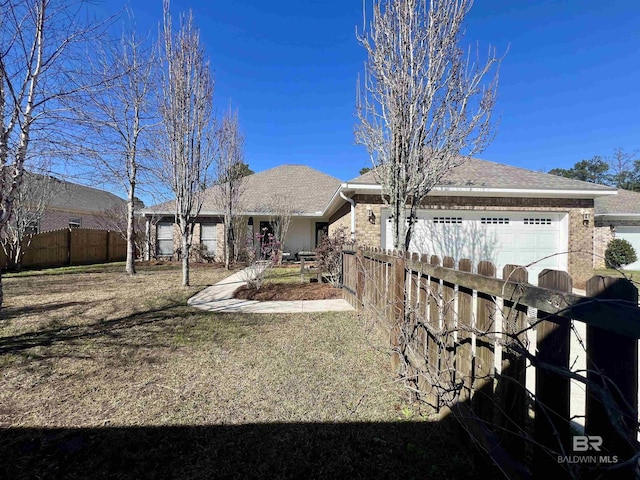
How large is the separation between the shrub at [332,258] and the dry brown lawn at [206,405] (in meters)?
3.25

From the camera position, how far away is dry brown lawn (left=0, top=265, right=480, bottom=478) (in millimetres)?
2020

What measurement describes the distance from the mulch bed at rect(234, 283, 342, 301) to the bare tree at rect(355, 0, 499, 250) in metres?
2.30

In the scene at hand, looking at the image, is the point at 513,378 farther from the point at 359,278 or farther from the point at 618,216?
the point at 618,216

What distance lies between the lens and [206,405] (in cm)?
268

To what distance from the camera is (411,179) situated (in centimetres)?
579

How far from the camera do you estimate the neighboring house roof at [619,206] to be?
14.5 m

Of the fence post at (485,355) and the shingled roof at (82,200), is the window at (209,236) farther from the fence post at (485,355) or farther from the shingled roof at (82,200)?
the fence post at (485,355)

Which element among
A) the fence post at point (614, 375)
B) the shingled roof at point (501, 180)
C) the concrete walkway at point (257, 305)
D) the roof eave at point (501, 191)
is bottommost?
the concrete walkway at point (257, 305)

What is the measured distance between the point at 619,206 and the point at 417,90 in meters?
16.8

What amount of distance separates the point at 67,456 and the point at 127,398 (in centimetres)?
71

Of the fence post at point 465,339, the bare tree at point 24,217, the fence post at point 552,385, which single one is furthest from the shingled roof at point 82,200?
the fence post at point 552,385

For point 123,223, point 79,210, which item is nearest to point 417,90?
point 123,223

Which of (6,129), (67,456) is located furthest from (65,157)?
(67,456)

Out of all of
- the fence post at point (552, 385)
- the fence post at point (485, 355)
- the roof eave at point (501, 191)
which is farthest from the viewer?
the roof eave at point (501, 191)
